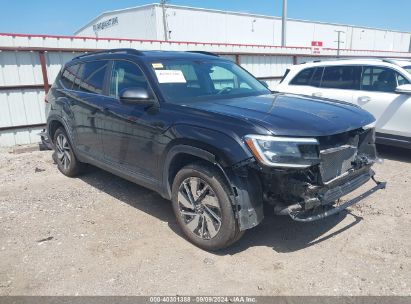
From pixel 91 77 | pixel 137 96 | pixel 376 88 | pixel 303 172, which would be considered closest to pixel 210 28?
pixel 376 88

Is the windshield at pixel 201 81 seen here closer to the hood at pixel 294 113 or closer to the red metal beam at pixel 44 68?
the hood at pixel 294 113

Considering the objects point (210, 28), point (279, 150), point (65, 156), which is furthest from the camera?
point (210, 28)

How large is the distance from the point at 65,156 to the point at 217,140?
11.8ft

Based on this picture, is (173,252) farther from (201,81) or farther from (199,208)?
(201,81)

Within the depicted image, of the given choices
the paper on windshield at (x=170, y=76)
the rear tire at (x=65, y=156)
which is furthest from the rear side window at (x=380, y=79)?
the rear tire at (x=65, y=156)

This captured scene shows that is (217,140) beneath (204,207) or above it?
above

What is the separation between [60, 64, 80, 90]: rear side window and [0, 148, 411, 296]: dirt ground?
170 centimetres

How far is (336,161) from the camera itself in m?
3.38

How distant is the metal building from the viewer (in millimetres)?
30500

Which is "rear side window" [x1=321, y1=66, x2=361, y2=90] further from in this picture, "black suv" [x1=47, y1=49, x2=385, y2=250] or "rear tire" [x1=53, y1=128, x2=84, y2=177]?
"rear tire" [x1=53, y1=128, x2=84, y2=177]

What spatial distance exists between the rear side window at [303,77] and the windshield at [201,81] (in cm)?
292

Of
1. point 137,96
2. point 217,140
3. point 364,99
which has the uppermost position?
point 137,96

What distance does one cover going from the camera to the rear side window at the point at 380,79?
249 inches

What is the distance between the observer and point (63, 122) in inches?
217
